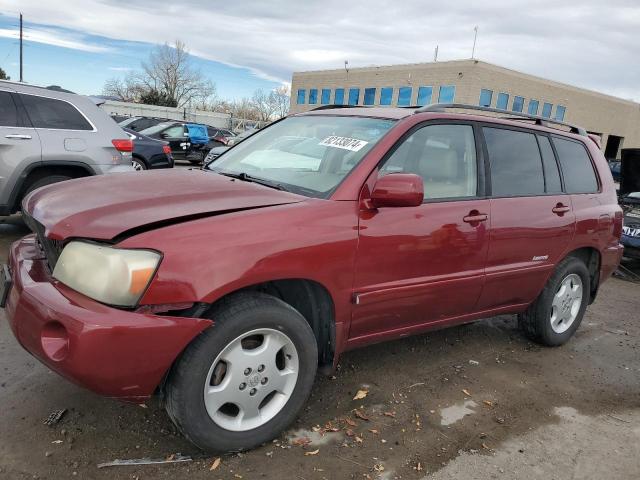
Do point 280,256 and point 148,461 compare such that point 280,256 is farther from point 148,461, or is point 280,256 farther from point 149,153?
point 149,153

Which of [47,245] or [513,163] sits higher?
[513,163]

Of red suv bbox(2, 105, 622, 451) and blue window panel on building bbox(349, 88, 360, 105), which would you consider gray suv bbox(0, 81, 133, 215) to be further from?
blue window panel on building bbox(349, 88, 360, 105)

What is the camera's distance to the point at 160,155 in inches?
388

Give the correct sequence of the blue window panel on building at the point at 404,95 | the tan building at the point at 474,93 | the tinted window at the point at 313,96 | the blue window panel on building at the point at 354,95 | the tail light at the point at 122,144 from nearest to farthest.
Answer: the tail light at the point at 122,144, the tan building at the point at 474,93, the blue window panel on building at the point at 404,95, the blue window panel on building at the point at 354,95, the tinted window at the point at 313,96

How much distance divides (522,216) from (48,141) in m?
4.98

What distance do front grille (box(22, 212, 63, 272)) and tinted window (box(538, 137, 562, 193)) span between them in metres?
3.34

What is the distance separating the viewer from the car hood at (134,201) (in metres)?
2.41

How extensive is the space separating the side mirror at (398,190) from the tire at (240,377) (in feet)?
2.51

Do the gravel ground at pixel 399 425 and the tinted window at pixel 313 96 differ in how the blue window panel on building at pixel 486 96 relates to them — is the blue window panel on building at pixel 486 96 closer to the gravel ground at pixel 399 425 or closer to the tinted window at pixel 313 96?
the tinted window at pixel 313 96

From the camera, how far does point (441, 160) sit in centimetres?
347

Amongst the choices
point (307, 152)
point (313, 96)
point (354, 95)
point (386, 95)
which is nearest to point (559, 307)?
point (307, 152)

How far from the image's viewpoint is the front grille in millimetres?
2578

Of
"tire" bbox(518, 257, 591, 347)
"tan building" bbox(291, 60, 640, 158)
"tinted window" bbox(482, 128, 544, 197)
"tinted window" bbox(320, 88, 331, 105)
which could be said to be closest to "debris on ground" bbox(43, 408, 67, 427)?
"tinted window" bbox(482, 128, 544, 197)

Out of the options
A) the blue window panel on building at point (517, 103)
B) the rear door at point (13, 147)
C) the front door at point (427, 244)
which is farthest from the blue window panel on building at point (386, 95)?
the front door at point (427, 244)
